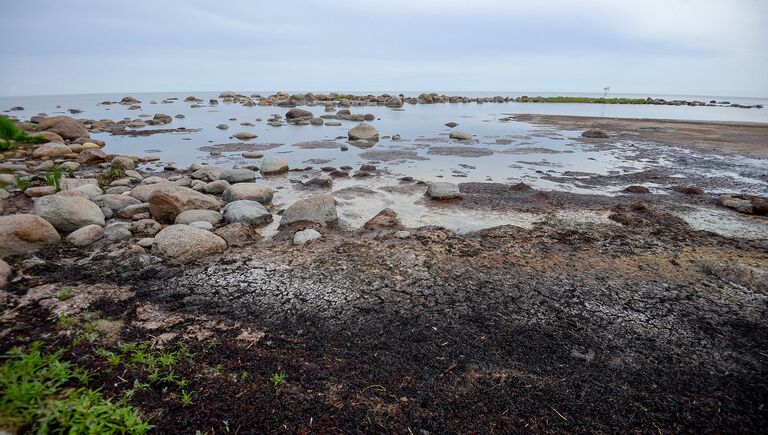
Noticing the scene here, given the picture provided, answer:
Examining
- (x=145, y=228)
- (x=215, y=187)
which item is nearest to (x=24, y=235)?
(x=145, y=228)

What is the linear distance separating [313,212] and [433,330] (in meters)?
5.11

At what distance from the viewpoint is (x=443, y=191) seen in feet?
37.0

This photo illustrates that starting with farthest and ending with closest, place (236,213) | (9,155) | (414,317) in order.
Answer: (9,155), (236,213), (414,317)

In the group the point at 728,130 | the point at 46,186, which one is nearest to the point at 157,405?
the point at 46,186

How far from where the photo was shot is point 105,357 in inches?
149

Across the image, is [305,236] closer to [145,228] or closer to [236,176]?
[145,228]

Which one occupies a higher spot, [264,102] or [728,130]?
[264,102]

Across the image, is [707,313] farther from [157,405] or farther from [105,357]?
[105,357]

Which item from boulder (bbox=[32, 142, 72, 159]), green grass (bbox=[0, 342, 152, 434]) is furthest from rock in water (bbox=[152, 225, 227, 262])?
boulder (bbox=[32, 142, 72, 159])

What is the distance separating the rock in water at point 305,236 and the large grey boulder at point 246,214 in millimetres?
1739

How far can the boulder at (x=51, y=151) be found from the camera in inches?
666

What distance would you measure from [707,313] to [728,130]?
3888cm

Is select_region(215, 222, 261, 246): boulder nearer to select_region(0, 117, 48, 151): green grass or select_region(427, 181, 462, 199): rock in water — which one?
select_region(427, 181, 462, 199): rock in water

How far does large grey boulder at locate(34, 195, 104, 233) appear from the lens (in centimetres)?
728
